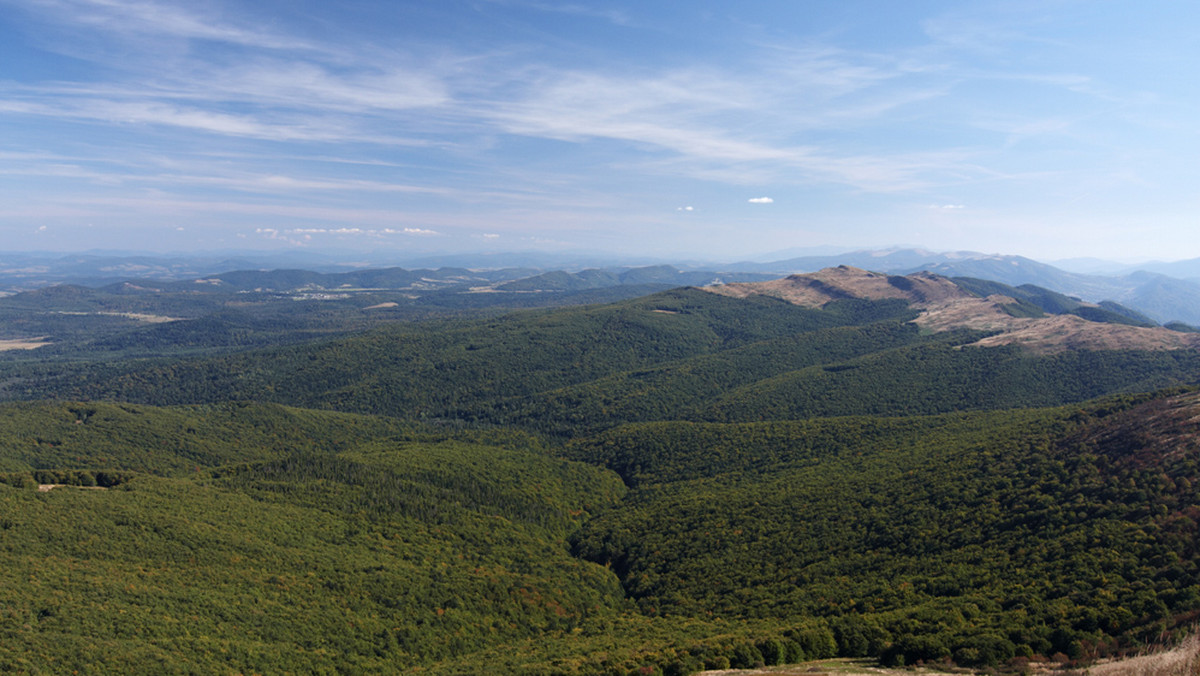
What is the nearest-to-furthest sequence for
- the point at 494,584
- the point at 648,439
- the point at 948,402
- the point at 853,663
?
the point at 853,663 → the point at 494,584 → the point at 648,439 → the point at 948,402

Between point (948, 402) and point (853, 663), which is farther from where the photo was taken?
point (948, 402)

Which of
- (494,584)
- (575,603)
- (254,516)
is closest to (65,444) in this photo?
(254,516)

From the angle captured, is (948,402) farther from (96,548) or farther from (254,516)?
(96,548)

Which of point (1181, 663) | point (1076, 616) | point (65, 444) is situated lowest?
→ point (65, 444)

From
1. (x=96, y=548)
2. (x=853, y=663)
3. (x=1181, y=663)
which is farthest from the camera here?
(x=96, y=548)

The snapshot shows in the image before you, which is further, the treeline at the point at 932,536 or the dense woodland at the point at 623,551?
the dense woodland at the point at 623,551

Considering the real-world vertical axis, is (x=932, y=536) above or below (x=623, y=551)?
above

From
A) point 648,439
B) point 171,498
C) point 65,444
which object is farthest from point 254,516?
point 648,439

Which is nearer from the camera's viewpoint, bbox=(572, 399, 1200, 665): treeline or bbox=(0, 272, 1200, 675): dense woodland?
bbox=(572, 399, 1200, 665): treeline

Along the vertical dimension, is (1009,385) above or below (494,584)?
above

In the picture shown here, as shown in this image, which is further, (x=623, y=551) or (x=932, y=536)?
(x=623, y=551)
